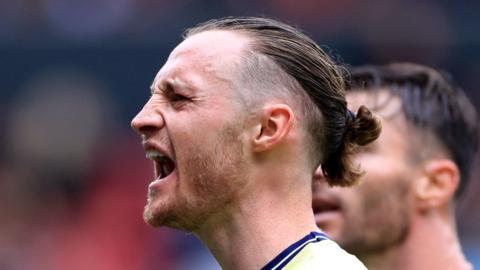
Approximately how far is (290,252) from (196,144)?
1.41 feet

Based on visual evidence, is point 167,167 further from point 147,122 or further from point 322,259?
point 322,259

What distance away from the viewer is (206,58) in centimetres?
340

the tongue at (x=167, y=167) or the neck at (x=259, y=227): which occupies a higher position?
the tongue at (x=167, y=167)

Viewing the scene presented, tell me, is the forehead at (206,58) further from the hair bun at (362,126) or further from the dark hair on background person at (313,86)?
the hair bun at (362,126)

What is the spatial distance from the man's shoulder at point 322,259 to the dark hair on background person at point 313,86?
0.35 metres

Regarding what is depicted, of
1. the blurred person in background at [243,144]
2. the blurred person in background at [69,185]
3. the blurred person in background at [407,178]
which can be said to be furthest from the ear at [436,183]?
the blurred person in background at [69,185]

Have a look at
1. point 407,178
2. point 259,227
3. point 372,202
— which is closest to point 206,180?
point 259,227

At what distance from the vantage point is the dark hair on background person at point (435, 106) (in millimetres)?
4707

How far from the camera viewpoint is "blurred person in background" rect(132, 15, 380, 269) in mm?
3260

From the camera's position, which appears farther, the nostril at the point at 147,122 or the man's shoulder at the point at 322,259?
the nostril at the point at 147,122

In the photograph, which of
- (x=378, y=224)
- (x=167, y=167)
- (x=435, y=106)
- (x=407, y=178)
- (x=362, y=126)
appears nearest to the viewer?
(x=167, y=167)

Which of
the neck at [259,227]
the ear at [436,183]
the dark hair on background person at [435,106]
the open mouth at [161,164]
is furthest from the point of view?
the dark hair on background person at [435,106]

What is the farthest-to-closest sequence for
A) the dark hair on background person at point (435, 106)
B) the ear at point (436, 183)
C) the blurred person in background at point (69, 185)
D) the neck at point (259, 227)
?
1. the blurred person in background at point (69, 185)
2. the dark hair on background person at point (435, 106)
3. the ear at point (436, 183)
4. the neck at point (259, 227)

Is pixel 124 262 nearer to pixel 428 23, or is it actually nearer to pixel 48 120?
pixel 48 120
